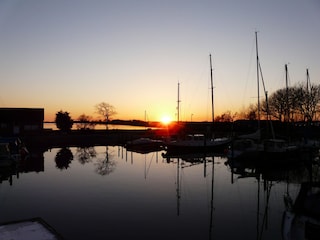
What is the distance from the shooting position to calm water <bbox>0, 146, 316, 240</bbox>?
14.9 meters

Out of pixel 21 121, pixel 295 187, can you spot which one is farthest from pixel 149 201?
pixel 21 121

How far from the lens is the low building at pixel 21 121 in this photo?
6375 cm

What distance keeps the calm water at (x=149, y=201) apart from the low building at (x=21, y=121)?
33494mm

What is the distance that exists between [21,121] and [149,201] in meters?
53.9

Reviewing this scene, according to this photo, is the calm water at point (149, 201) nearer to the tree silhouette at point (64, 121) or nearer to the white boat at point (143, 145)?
the white boat at point (143, 145)

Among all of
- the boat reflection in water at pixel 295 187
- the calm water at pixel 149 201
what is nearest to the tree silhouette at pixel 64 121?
the calm water at pixel 149 201

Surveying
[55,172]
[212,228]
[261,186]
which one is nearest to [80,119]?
[55,172]

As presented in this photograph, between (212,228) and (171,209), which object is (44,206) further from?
(212,228)

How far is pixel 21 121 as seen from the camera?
65.4 m

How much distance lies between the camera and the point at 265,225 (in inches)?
629

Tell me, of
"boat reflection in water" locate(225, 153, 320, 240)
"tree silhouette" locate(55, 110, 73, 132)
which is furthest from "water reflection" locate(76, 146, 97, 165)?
"tree silhouette" locate(55, 110, 73, 132)

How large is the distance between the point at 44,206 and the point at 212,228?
10.4m

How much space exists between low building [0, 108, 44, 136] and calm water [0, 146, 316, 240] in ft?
110

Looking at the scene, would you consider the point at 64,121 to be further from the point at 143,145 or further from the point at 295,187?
the point at 295,187
